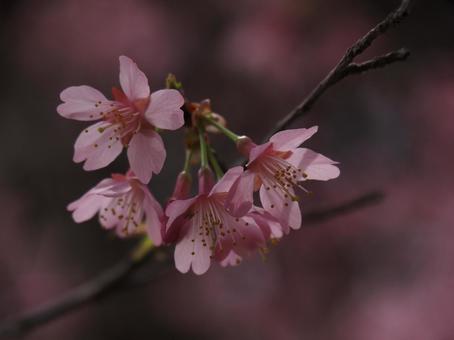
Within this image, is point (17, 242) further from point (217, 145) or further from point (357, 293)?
point (357, 293)

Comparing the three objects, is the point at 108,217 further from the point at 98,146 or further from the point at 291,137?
the point at 291,137

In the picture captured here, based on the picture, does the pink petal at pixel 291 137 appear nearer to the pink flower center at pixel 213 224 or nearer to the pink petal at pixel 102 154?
the pink flower center at pixel 213 224

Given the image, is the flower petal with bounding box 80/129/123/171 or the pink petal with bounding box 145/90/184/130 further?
the flower petal with bounding box 80/129/123/171

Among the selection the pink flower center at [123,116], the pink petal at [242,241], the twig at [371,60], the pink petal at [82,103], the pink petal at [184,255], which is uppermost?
the pink petal at [82,103]

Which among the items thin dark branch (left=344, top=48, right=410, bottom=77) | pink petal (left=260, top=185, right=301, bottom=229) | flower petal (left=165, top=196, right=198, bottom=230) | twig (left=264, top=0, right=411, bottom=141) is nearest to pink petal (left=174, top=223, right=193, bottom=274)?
flower petal (left=165, top=196, right=198, bottom=230)

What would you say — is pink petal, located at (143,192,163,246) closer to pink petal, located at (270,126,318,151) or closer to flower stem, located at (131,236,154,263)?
pink petal, located at (270,126,318,151)

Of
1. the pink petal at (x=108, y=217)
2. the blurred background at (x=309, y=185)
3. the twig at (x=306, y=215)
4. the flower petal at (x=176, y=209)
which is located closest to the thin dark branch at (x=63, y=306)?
the twig at (x=306, y=215)
